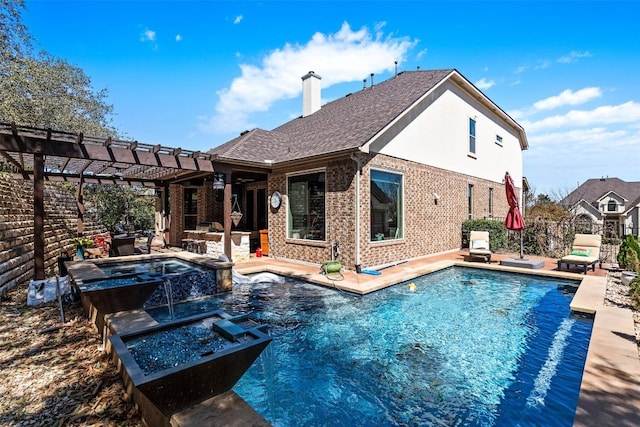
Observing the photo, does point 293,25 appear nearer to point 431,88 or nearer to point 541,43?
point 431,88

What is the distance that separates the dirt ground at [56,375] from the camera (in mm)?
2811

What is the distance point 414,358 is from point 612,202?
146 ft

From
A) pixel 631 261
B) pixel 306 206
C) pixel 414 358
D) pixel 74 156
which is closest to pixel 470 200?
pixel 631 261

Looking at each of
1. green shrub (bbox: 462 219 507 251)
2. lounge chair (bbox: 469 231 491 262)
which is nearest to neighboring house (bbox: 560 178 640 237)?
green shrub (bbox: 462 219 507 251)

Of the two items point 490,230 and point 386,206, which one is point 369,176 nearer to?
point 386,206

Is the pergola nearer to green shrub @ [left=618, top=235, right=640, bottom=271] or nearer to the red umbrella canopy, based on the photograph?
the red umbrella canopy

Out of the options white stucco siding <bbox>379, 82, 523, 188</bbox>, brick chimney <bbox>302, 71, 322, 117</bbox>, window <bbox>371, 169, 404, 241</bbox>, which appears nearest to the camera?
window <bbox>371, 169, 404, 241</bbox>

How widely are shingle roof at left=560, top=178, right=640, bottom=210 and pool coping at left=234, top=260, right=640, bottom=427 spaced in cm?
3732

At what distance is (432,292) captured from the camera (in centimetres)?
761

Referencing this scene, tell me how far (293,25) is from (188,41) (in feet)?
13.5

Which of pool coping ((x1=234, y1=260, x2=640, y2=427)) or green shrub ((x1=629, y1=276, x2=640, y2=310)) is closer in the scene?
pool coping ((x1=234, y1=260, x2=640, y2=427))

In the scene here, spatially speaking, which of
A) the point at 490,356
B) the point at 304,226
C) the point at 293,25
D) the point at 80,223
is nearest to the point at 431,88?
the point at 293,25

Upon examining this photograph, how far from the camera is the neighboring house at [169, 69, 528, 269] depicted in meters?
9.42

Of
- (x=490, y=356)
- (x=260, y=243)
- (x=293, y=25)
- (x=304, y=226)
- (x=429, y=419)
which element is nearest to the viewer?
(x=429, y=419)
